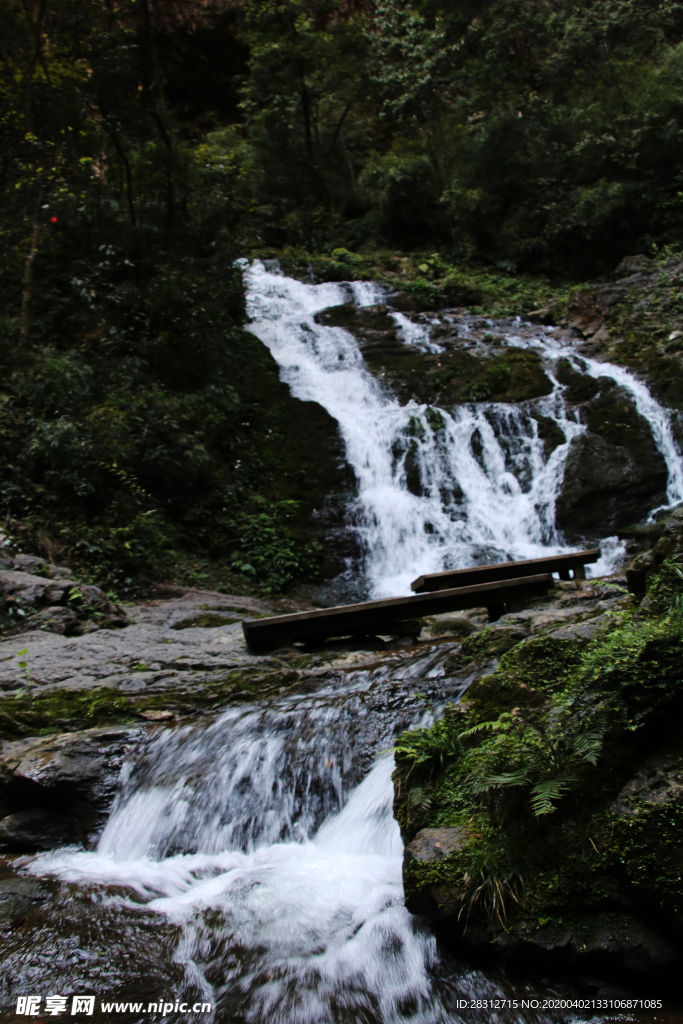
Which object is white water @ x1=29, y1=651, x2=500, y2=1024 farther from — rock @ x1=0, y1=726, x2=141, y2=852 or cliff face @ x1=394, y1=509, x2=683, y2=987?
cliff face @ x1=394, y1=509, x2=683, y2=987

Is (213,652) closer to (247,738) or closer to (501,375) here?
(247,738)

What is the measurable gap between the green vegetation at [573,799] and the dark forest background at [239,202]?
7.36m

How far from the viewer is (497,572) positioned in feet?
25.0

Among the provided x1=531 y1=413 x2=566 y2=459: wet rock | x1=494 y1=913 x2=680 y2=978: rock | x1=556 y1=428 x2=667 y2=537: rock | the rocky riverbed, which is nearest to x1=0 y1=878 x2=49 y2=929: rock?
the rocky riverbed

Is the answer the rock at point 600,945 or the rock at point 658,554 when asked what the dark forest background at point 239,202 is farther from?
the rock at point 600,945

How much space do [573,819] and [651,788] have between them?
14.1 inches

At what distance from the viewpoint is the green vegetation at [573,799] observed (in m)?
2.38

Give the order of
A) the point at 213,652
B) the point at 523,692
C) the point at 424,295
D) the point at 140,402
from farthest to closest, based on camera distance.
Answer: the point at 424,295 < the point at 140,402 < the point at 213,652 < the point at 523,692

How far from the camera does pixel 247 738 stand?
14.6 feet

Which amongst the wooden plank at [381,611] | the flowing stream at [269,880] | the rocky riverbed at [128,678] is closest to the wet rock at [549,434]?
the rocky riverbed at [128,678]

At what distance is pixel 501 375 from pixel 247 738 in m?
11.5

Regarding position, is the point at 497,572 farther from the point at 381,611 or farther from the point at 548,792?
the point at 548,792

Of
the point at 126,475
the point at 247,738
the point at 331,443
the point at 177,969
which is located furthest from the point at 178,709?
the point at 331,443

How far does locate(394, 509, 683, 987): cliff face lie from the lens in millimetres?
2311
